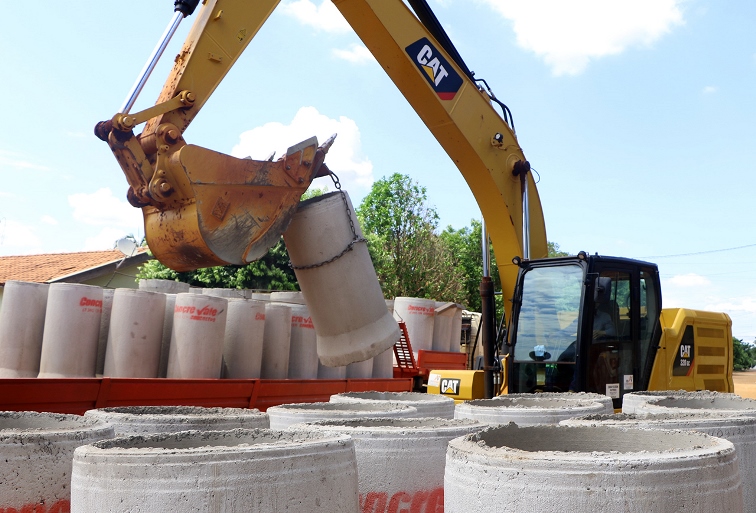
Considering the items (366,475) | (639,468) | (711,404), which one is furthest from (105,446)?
(711,404)

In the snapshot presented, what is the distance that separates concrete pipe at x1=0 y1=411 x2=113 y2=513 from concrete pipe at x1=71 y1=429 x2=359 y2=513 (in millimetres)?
536

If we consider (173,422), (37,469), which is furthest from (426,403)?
(37,469)

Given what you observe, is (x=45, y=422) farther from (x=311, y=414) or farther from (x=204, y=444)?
(x=311, y=414)

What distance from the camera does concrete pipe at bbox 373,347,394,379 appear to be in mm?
11242

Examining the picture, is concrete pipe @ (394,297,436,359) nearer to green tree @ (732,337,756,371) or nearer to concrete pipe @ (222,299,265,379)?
concrete pipe @ (222,299,265,379)

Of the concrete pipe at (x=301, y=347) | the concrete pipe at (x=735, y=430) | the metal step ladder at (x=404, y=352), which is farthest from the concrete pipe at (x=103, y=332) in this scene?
the concrete pipe at (x=735, y=430)

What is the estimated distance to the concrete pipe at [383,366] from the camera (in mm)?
11242

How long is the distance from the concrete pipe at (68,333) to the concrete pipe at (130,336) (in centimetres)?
23

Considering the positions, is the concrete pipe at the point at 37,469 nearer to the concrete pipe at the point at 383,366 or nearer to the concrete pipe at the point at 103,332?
the concrete pipe at the point at 103,332

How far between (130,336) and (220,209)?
7.96 feet

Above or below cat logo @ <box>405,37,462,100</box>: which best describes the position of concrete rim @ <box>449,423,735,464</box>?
below

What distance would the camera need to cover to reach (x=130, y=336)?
8.17 metres

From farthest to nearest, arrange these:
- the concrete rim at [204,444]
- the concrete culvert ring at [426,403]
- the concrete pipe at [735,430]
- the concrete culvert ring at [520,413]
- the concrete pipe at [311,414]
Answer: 1. the concrete culvert ring at [426,403]
2. the concrete culvert ring at [520,413]
3. the concrete pipe at [311,414]
4. the concrete pipe at [735,430]
5. the concrete rim at [204,444]

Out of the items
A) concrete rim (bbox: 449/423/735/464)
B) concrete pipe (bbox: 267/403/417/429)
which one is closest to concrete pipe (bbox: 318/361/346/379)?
concrete pipe (bbox: 267/403/417/429)
